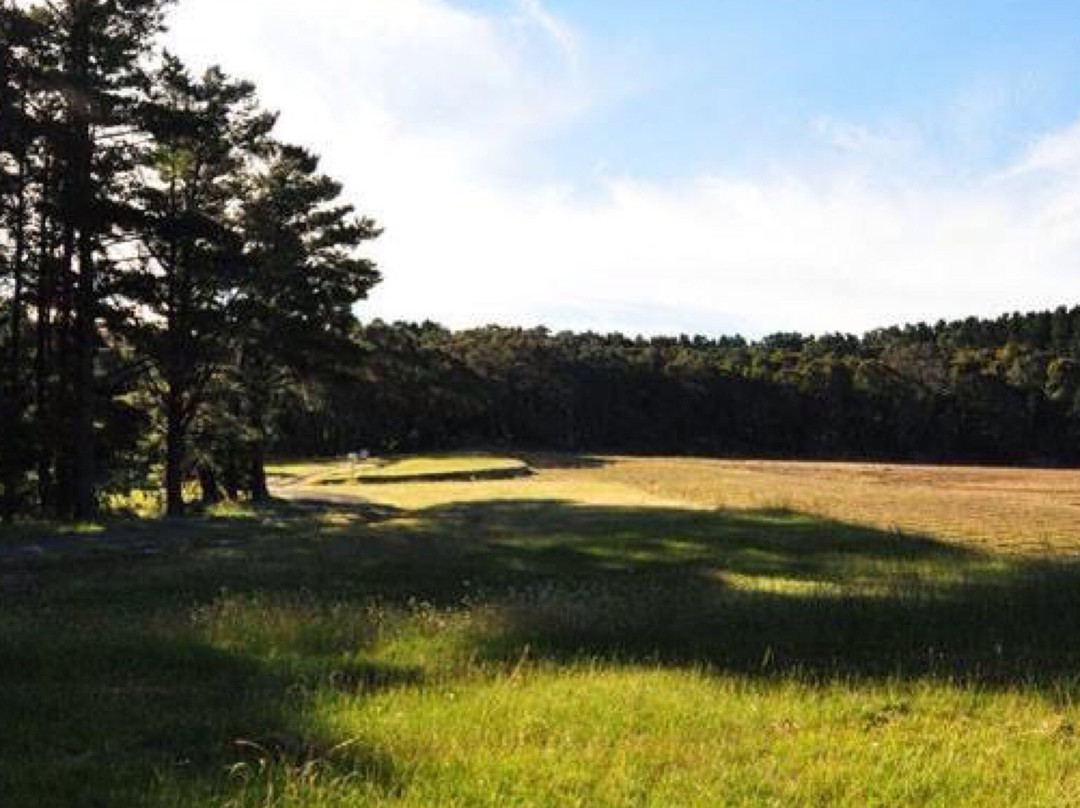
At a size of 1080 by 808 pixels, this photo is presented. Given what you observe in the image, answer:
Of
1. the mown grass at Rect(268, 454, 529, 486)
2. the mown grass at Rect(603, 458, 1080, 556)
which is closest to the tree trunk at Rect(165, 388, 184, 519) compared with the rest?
the mown grass at Rect(603, 458, 1080, 556)

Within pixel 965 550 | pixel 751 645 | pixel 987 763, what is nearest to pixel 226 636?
pixel 751 645

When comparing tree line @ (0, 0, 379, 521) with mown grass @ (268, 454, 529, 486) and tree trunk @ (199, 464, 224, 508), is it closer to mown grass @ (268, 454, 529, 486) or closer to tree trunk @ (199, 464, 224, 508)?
tree trunk @ (199, 464, 224, 508)

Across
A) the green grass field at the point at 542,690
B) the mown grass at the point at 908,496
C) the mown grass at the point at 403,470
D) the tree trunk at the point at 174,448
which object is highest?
the tree trunk at the point at 174,448

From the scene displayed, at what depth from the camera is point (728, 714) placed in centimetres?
755

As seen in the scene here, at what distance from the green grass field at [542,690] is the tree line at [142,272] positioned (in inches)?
724

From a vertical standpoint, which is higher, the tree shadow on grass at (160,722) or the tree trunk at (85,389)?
the tree trunk at (85,389)

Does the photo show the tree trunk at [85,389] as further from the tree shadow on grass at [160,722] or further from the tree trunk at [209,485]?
the tree shadow on grass at [160,722]

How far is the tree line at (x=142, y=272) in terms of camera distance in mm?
33688

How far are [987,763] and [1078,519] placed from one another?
47672 millimetres

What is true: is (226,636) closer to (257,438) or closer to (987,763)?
(987,763)

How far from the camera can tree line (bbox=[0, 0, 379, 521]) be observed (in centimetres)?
3369

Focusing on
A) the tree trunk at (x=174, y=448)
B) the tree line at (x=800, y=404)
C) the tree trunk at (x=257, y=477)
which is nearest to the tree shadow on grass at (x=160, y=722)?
the tree trunk at (x=174, y=448)

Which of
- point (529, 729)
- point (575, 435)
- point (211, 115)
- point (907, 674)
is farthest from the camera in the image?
point (575, 435)

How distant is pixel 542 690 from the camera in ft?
26.9
